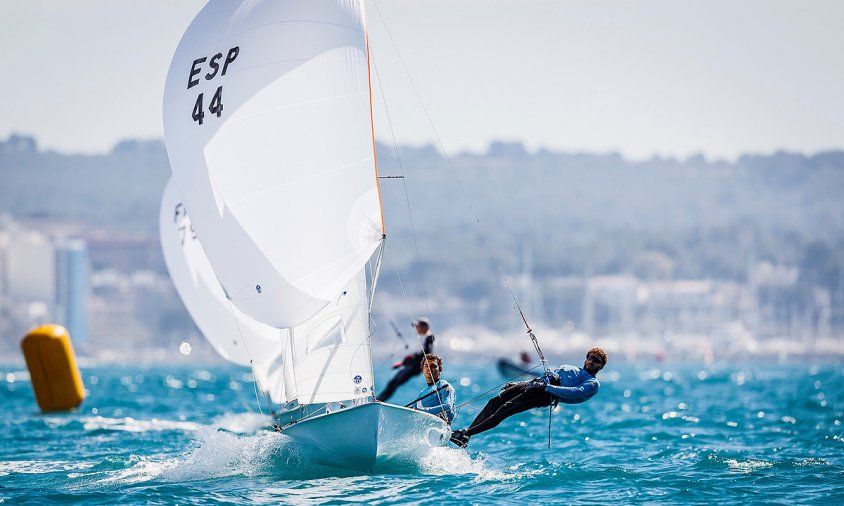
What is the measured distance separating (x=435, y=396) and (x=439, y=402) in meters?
0.09

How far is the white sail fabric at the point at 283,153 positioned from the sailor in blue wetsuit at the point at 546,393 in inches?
86.5

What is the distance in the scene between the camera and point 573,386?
15.1 m

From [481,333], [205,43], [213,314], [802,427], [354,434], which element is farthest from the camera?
[481,333]

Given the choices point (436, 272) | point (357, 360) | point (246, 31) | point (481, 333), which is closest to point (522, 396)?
point (357, 360)

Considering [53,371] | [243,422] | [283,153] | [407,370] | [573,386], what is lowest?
[573,386]

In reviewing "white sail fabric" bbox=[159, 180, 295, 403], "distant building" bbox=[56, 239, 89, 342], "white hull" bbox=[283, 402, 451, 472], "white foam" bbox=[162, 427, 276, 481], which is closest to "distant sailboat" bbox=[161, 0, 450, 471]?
"white hull" bbox=[283, 402, 451, 472]

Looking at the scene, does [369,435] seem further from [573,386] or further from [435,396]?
[573,386]

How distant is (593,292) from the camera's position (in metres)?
192

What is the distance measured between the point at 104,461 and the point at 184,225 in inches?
242

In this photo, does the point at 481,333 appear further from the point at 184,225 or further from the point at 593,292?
the point at 184,225

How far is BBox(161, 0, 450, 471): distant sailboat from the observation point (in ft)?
48.9

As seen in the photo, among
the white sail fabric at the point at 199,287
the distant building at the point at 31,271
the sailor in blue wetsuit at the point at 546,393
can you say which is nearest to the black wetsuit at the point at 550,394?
the sailor in blue wetsuit at the point at 546,393

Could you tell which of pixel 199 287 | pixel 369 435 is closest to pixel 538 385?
pixel 369 435

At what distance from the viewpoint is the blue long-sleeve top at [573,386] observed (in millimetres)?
15016
